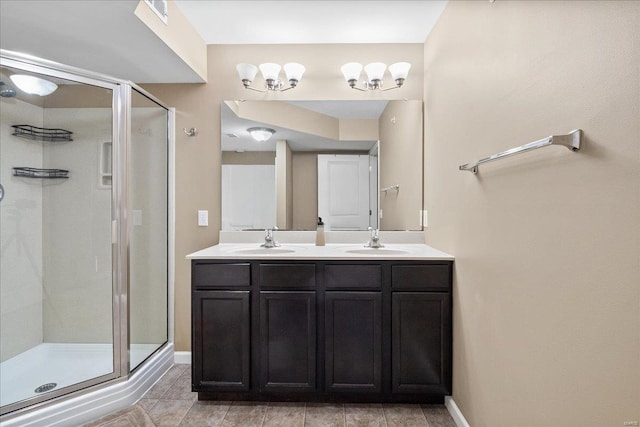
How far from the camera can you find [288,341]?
197cm

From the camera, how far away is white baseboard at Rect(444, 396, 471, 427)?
175cm

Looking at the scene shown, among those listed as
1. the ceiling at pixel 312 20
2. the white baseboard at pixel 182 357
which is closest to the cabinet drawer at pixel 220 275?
the white baseboard at pixel 182 357

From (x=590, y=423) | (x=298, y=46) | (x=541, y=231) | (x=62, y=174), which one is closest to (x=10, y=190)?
(x=62, y=174)

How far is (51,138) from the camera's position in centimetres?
247

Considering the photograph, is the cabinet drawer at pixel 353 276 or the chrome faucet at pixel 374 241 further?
the chrome faucet at pixel 374 241

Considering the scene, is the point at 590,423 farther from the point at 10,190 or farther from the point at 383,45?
the point at 10,190

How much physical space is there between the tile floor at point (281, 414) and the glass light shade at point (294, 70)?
2.18m

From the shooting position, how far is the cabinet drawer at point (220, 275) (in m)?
2.00

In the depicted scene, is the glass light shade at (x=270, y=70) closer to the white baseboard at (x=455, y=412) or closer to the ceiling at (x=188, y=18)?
the ceiling at (x=188, y=18)

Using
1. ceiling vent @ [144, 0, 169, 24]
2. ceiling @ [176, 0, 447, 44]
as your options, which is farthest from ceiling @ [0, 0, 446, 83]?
ceiling vent @ [144, 0, 169, 24]

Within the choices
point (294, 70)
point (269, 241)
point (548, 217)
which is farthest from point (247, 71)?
point (548, 217)

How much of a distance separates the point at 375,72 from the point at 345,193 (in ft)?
2.96

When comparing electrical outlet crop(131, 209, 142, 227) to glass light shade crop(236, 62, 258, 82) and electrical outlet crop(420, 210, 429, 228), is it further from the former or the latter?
electrical outlet crop(420, 210, 429, 228)

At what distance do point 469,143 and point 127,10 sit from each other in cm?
187
